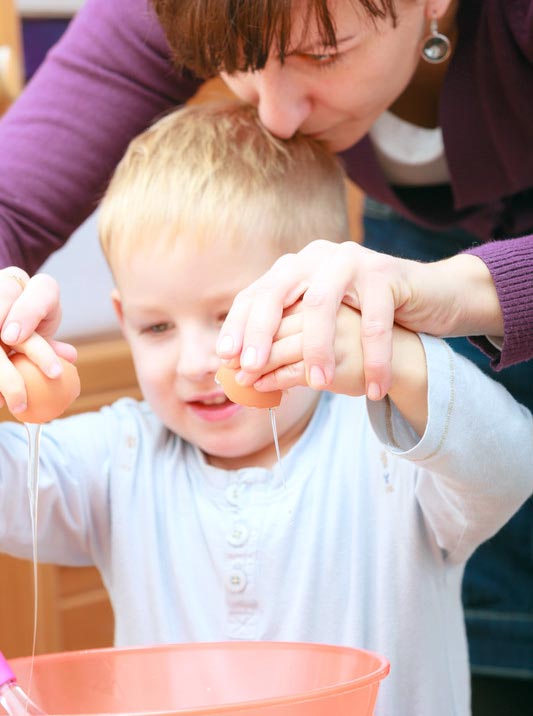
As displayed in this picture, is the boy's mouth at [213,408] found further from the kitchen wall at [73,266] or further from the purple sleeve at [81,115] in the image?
the kitchen wall at [73,266]

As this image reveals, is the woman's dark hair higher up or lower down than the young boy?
higher up

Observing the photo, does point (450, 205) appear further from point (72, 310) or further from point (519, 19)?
point (72, 310)

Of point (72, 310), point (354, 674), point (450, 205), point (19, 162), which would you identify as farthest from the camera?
point (72, 310)

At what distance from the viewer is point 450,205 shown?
125 centimetres

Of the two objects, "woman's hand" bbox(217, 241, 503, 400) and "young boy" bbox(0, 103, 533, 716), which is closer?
"woman's hand" bbox(217, 241, 503, 400)

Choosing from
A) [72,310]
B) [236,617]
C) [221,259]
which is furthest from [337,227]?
[72,310]

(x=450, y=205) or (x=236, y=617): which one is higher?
(x=450, y=205)

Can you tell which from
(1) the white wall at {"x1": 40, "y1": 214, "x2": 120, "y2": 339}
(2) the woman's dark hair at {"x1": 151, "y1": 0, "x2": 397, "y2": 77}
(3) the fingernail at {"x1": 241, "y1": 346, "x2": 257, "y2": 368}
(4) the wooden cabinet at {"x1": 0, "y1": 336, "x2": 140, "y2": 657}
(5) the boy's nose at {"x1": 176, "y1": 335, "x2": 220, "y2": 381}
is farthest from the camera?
(1) the white wall at {"x1": 40, "y1": 214, "x2": 120, "y2": 339}

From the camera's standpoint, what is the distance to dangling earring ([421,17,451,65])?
0.98 m

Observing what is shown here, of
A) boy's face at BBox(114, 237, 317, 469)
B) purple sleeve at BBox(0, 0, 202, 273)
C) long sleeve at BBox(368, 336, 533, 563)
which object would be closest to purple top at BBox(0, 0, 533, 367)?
purple sleeve at BBox(0, 0, 202, 273)

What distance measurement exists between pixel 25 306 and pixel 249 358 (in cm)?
20

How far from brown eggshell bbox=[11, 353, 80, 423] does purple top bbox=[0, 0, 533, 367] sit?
27 centimetres

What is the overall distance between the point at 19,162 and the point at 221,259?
25 centimetres

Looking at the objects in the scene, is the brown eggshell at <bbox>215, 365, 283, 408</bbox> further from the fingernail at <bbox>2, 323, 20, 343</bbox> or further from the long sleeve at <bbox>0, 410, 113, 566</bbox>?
the long sleeve at <bbox>0, 410, 113, 566</bbox>
